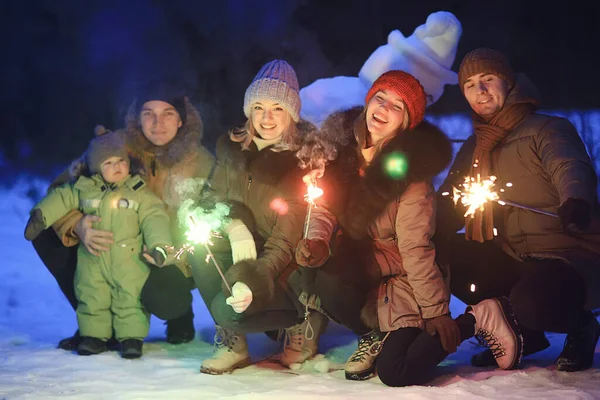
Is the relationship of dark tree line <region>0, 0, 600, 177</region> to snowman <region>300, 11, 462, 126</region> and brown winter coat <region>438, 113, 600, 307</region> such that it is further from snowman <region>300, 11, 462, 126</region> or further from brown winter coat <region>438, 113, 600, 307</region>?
brown winter coat <region>438, 113, 600, 307</region>

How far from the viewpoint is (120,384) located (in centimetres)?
340

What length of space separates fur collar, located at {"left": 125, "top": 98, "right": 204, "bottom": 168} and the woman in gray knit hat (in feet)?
1.58

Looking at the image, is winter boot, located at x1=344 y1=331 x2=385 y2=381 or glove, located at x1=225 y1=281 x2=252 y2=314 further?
winter boot, located at x1=344 y1=331 x2=385 y2=381

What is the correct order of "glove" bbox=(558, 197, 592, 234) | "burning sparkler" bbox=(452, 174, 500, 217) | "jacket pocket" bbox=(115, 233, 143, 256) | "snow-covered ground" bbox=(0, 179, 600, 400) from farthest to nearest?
"jacket pocket" bbox=(115, 233, 143, 256) < "burning sparkler" bbox=(452, 174, 500, 217) < "glove" bbox=(558, 197, 592, 234) < "snow-covered ground" bbox=(0, 179, 600, 400)

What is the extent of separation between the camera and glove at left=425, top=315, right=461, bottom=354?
130 inches

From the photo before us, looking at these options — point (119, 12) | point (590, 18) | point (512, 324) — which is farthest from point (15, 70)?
point (512, 324)

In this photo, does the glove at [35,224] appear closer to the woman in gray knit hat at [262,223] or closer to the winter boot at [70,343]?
the winter boot at [70,343]

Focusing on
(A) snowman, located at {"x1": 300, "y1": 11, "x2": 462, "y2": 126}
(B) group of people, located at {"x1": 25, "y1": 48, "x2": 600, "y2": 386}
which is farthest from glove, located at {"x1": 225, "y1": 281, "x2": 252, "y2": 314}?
(A) snowman, located at {"x1": 300, "y1": 11, "x2": 462, "y2": 126}

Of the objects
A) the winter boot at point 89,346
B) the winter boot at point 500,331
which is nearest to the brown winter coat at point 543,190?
the winter boot at point 500,331

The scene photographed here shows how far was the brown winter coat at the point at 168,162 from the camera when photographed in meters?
4.31

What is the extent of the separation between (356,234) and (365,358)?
0.66 m

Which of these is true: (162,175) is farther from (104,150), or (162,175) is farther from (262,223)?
(262,223)

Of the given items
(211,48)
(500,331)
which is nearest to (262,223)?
(500,331)

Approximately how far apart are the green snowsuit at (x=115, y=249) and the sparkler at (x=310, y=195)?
939mm
